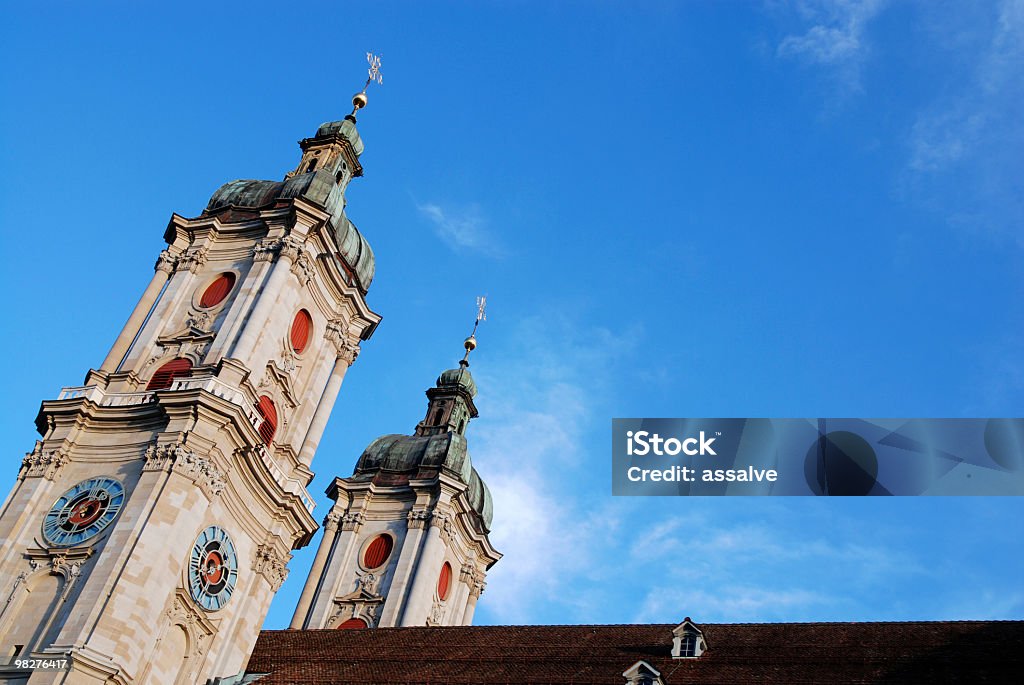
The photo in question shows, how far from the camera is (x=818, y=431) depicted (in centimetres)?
2725

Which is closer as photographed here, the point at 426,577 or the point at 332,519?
the point at 426,577

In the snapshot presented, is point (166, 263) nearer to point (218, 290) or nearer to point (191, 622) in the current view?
point (218, 290)

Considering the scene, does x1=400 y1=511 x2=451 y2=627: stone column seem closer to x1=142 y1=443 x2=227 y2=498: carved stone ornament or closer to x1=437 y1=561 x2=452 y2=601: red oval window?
A: x1=437 y1=561 x2=452 y2=601: red oval window

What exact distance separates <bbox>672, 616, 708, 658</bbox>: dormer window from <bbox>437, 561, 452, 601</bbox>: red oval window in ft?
65.2

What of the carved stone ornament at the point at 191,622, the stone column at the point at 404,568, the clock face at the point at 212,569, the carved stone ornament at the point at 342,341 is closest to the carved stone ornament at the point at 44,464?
the clock face at the point at 212,569

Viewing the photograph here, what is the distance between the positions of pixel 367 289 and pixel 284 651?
1332cm

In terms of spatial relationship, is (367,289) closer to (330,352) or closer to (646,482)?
(330,352)

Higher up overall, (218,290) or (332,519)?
(332,519)

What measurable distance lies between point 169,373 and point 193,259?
483cm

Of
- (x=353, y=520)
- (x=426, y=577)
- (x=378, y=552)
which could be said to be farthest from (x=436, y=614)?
(x=353, y=520)

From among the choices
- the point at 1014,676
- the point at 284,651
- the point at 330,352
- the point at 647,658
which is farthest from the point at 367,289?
the point at 1014,676

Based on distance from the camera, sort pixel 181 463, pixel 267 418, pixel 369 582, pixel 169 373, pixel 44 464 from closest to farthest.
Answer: pixel 181 463 < pixel 44 464 < pixel 169 373 < pixel 267 418 < pixel 369 582

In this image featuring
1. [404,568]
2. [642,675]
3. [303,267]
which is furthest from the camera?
[404,568]

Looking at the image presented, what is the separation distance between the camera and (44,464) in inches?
Answer: 1405
